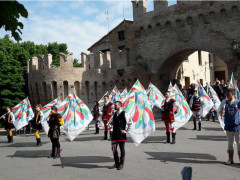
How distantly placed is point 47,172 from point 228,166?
4627mm

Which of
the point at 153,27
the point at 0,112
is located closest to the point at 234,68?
the point at 153,27

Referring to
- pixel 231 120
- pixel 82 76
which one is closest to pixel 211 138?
pixel 231 120

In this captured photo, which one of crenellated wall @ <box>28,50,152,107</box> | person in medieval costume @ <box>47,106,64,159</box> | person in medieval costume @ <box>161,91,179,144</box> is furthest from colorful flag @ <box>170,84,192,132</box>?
crenellated wall @ <box>28,50,152,107</box>

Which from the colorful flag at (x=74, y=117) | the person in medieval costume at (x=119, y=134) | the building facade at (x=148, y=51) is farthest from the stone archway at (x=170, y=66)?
the person in medieval costume at (x=119, y=134)

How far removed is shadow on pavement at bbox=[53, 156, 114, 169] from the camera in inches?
297

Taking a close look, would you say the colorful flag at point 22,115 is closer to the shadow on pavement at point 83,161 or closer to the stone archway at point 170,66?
the shadow on pavement at point 83,161

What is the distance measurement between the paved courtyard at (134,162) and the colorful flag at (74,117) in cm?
72

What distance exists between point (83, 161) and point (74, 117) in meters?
2.63

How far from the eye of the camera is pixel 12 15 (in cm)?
388

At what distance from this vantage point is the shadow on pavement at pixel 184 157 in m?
7.44

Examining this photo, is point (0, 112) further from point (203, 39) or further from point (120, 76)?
point (203, 39)

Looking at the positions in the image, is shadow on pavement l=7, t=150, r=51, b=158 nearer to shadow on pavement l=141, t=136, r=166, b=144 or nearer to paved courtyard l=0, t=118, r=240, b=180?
paved courtyard l=0, t=118, r=240, b=180

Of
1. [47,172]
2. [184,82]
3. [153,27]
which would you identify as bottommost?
[47,172]

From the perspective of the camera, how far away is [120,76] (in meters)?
27.4
